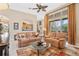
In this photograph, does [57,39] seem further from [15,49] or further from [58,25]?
[15,49]

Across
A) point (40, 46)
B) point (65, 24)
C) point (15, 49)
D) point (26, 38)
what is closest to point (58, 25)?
point (65, 24)

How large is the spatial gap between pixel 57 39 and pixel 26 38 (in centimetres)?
60

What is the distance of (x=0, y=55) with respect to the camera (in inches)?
106

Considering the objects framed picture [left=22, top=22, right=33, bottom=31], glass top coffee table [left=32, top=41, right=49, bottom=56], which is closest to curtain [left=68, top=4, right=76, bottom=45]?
glass top coffee table [left=32, top=41, right=49, bottom=56]

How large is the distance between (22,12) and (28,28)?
331 mm

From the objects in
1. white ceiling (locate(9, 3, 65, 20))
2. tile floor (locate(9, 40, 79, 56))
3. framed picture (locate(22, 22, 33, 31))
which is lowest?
tile floor (locate(9, 40, 79, 56))

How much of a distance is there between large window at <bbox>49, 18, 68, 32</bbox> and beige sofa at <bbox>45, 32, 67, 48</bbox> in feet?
0.27

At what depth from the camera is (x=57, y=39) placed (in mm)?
2660

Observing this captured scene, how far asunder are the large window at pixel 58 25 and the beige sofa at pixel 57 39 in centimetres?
8

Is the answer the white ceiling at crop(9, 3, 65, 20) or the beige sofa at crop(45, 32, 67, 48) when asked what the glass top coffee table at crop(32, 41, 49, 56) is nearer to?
the beige sofa at crop(45, 32, 67, 48)

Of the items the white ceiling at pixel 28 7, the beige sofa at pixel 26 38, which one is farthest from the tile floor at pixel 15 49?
the white ceiling at pixel 28 7

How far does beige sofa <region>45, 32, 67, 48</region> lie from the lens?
263 centimetres

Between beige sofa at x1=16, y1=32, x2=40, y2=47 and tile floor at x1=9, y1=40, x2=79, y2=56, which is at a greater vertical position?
beige sofa at x1=16, y1=32, x2=40, y2=47

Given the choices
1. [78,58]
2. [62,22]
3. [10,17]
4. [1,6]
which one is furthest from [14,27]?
[78,58]
